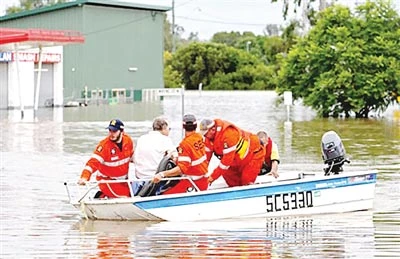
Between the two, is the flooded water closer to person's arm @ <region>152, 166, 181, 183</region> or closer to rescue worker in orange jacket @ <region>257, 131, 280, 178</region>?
person's arm @ <region>152, 166, 181, 183</region>

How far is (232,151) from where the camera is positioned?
44.8 ft

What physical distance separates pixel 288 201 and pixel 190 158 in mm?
1557

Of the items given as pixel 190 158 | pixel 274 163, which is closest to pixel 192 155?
pixel 190 158

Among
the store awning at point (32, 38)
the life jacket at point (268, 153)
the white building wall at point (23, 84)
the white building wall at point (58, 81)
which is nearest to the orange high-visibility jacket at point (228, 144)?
the life jacket at point (268, 153)

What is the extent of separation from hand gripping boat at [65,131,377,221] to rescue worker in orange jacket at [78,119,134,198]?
33 cm

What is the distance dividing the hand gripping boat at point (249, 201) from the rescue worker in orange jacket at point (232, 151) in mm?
258

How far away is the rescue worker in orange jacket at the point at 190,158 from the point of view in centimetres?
1340

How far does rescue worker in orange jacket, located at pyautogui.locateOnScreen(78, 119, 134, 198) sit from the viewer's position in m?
14.0

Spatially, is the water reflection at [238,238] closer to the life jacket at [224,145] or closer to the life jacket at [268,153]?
the life jacket at [224,145]

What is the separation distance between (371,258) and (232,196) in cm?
322

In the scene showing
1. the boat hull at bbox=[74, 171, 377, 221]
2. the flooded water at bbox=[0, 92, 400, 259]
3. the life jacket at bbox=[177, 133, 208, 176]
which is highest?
the life jacket at bbox=[177, 133, 208, 176]

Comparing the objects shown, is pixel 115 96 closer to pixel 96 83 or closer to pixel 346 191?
pixel 96 83

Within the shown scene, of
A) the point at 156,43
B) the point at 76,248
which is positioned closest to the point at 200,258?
the point at 76,248

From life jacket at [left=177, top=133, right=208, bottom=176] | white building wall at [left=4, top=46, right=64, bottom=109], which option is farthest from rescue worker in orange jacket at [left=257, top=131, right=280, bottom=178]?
white building wall at [left=4, top=46, right=64, bottom=109]
